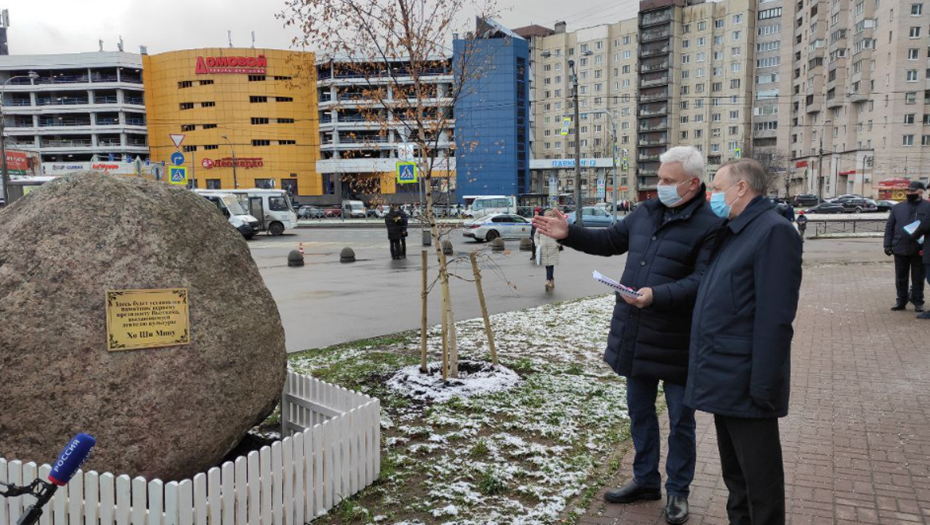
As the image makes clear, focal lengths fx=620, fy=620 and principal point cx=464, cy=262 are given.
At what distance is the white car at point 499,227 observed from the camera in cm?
2884

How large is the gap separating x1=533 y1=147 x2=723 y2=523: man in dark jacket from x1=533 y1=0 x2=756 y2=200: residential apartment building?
84996mm

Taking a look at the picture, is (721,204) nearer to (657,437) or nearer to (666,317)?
(666,317)

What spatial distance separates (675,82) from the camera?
3615 inches

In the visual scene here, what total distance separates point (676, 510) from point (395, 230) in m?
17.5

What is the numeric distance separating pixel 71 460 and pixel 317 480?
207 cm

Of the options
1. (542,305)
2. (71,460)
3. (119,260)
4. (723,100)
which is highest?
(723,100)

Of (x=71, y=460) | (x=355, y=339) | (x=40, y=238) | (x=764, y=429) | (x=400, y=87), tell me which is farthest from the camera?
(x=355, y=339)

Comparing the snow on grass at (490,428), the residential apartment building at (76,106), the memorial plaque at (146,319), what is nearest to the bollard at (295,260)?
the snow on grass at (490,428)

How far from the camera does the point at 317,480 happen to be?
11.9 feet

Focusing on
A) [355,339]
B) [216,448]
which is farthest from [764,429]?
[355,339]

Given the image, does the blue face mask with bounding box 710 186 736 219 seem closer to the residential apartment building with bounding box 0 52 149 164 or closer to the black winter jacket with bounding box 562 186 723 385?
the black winter jacket with bounding box 562 186 723 385

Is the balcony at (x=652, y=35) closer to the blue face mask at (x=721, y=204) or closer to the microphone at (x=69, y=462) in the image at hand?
the blue face mask at (x=721, y=204)

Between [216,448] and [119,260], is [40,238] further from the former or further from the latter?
[216,448]

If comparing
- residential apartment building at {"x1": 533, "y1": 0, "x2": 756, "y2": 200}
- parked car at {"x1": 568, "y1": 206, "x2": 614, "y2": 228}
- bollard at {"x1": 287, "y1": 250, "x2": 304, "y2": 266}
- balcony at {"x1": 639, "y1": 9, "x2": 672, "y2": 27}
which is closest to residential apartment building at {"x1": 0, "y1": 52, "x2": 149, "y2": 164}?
residential apartment building at {"x1": 533, "y1": 0, "x2": 756, "y2": 200}
